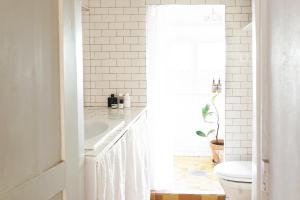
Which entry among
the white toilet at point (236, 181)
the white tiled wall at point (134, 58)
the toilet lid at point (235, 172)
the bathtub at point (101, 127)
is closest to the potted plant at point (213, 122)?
the white tiled wall at point (134, 58)

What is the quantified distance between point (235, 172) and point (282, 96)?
202 cm

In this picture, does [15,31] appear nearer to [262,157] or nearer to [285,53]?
[285,53]

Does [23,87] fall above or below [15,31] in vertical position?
below

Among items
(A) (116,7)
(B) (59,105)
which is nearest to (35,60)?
(B) (59,105)

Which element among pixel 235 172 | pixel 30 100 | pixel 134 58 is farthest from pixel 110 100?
pixel 30 100

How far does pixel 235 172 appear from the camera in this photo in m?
2.77

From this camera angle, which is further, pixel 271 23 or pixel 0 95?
pixel 271 23

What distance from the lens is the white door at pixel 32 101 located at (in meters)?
0.75

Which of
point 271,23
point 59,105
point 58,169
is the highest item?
point 271,23

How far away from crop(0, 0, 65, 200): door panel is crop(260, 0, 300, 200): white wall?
611 mm

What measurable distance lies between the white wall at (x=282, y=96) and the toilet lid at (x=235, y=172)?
173cm

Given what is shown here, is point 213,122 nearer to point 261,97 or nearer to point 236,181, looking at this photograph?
point 236,181

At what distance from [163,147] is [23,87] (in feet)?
8.57

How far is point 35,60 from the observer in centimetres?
89
